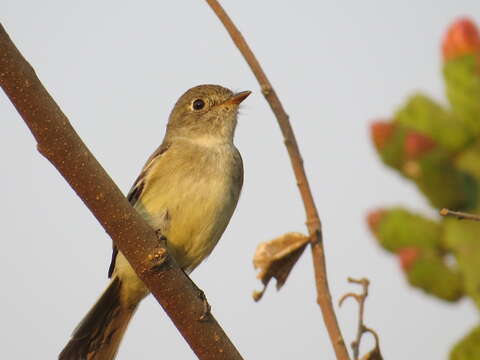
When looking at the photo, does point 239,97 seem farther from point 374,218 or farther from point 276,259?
point 276,259

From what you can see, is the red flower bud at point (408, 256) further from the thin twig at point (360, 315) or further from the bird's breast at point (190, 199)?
the thin twig at point (360, 315)

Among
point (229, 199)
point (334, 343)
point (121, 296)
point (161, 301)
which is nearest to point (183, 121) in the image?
point (229, 199)

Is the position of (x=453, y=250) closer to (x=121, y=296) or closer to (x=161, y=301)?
(x=121, y=296)

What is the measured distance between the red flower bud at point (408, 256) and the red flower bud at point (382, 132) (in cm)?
89

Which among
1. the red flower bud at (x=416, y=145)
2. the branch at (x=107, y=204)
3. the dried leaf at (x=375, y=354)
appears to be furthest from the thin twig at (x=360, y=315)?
the red flower bud at (x=416, y=145)

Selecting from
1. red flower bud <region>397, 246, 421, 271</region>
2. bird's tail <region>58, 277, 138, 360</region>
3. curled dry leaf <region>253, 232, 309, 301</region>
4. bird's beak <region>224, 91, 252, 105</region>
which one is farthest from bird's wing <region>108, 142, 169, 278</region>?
curled dry leaf <region>253, 232, 309, 301</region>

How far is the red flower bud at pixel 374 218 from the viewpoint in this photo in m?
7.03

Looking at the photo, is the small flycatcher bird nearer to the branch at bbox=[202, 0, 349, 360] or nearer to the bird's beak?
the bird's beak

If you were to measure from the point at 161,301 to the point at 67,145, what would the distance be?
104cm

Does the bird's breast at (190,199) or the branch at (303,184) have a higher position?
the bird's breast at (190,199)

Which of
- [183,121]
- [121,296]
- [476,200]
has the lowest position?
[476,200]

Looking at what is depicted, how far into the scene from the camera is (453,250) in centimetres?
670

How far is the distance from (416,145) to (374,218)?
2.35 feet

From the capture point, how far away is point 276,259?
138 inches
